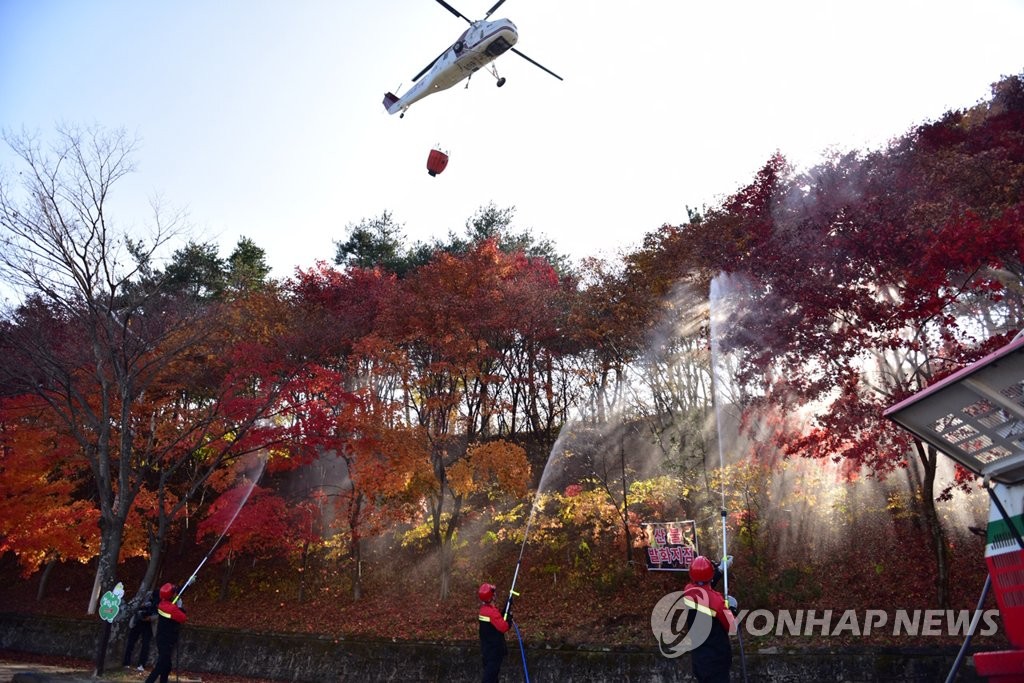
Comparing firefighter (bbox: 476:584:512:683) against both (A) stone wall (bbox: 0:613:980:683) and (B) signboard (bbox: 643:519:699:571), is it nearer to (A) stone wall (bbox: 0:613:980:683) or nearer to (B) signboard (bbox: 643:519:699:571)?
(A) stone wall (bbox: 0:613:980:683)

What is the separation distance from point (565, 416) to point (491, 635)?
14613 mm

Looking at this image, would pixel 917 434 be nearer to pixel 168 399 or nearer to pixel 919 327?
pixel 919 327

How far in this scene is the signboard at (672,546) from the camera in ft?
49.2

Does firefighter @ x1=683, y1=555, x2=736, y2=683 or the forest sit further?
the forest

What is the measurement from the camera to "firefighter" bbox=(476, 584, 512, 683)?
9.29 meters

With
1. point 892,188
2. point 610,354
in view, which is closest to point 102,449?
point 610,354

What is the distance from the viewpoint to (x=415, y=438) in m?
18.1

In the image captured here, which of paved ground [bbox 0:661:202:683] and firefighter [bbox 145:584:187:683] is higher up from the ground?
firefighter [bbox 145:584:187:683]

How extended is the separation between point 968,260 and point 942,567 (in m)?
5.48

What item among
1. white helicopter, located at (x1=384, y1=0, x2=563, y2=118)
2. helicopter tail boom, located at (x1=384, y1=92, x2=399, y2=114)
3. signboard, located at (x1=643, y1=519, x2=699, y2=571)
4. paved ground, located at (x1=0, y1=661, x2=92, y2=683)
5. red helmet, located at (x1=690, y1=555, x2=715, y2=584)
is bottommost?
paved ground, located at (x1=0, y1=661, x2=92, y2=683)

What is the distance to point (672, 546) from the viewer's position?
15406 millimetres

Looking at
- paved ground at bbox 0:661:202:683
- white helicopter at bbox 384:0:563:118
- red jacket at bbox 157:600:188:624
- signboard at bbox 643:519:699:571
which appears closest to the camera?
red jacket at bbox 157:600:188:624

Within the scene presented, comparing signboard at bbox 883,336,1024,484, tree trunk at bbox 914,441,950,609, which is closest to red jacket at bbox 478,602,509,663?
signboard at bbox 883,336,1024,484

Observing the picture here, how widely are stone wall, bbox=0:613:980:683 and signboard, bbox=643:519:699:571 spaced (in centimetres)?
380
